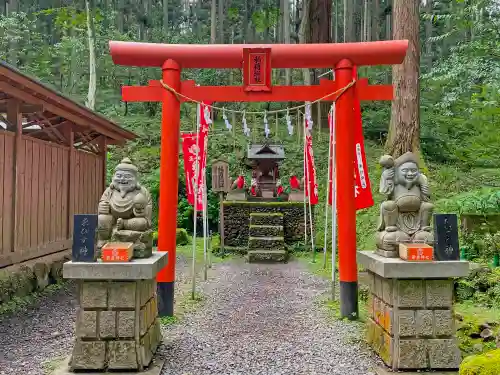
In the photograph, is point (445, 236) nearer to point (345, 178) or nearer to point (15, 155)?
point (345, 178)

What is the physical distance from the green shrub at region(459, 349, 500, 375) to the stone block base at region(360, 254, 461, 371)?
4.60 feet

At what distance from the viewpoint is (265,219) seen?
42.7ft

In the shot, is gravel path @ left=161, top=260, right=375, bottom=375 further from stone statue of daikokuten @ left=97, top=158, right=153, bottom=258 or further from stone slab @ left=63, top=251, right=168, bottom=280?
stone statue of daikokuten @ left=97, top=158, right=153, bottom=258

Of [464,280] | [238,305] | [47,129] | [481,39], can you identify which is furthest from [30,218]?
[481,39]

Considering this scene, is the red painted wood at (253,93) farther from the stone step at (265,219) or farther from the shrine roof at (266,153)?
the shrine roof at (266,153)

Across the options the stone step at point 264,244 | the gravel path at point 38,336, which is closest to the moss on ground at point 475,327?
the gravel path at point 38,336

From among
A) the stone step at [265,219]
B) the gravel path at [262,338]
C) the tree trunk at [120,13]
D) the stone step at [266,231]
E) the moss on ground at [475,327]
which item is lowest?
the gravel path at [262,338]

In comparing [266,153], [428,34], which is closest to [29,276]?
[266,153]

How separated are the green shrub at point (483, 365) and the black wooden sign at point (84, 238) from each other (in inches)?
126

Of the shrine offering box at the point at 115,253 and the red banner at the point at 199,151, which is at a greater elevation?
the red banner at the point at 199,151

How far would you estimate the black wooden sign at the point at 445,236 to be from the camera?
4.12 metres

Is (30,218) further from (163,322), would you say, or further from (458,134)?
(458,134)

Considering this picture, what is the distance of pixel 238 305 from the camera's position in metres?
7.07

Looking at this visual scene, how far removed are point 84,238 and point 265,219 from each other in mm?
9172
